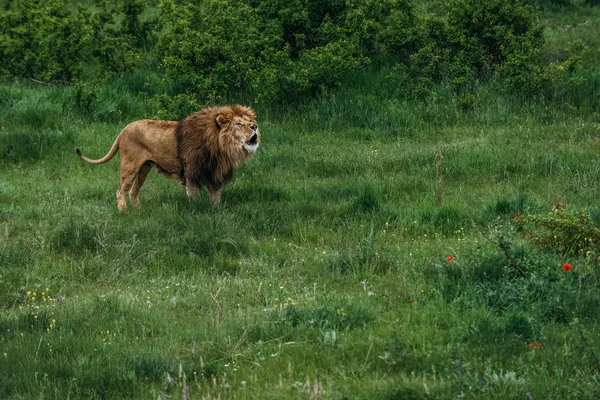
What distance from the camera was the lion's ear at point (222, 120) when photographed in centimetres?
1072

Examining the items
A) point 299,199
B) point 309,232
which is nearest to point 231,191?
point 299,199

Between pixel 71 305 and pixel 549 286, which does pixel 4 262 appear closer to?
pixel 71 305

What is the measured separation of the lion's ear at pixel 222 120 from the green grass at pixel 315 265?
2.96 ft

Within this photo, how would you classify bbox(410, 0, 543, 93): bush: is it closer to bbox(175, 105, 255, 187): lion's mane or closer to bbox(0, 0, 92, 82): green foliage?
bbox(175, 105, 255, 187): lion's mane

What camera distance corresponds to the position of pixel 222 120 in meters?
10.7

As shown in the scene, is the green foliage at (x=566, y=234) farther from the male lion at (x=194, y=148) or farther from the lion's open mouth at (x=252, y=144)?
the male lion at (x=194, y=148)

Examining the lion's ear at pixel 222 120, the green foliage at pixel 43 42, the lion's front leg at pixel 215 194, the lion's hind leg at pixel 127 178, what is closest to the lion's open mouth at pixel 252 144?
the lion's ear at pixel 222 120

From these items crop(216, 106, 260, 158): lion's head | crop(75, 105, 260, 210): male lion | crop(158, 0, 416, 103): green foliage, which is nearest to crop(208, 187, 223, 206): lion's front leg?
crop(75, 105, 260, 210): male lion

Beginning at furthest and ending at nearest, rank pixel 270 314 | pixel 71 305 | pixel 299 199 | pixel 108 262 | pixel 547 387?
1. pixel 299 199
2. pixel 108 262
3. pixel 71 305
4. pixel 270 314
5. pixel 547 387

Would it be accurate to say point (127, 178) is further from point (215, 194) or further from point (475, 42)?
point (475, 42)

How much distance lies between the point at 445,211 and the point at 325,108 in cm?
Answer: 520

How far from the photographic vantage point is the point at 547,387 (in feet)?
16.5

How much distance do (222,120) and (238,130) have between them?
0.26 metres

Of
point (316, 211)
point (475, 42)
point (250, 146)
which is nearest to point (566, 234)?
point (316, 211)
